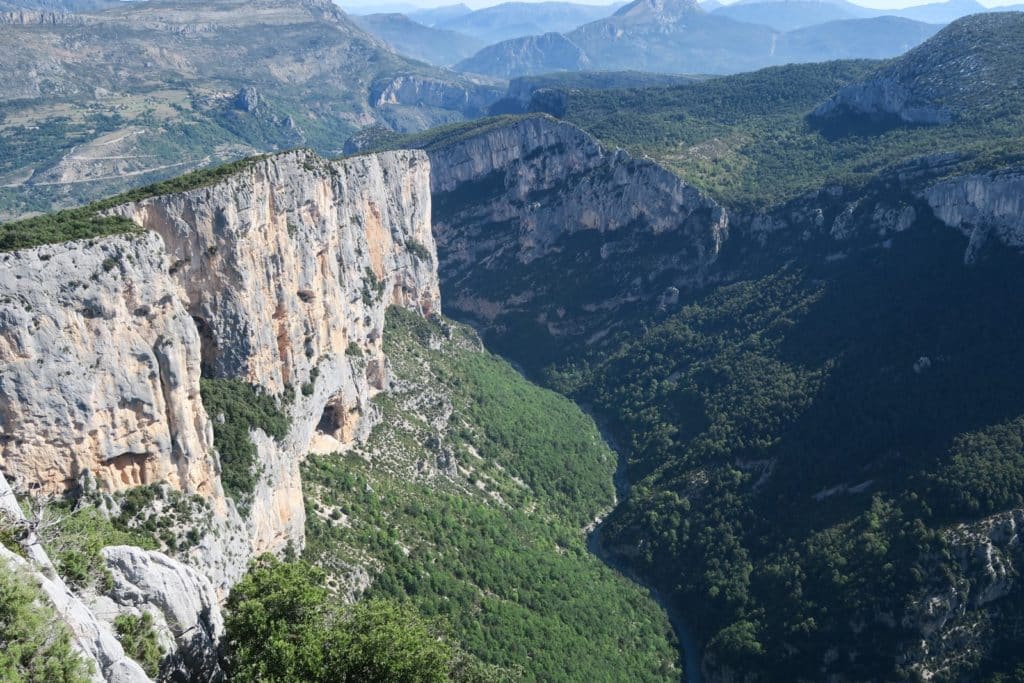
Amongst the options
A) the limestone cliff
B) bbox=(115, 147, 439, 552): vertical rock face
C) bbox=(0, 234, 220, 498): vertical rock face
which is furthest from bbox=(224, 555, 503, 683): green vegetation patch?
bbox=(115, 147, 439, 552): vertical rock face

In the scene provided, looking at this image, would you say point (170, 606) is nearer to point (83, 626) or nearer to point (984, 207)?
point (83, 626)

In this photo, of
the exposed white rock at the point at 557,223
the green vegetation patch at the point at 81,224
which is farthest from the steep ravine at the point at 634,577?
the green vegetation patch at the point at 81,224

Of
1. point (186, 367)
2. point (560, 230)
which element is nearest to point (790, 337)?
point (560, 230)

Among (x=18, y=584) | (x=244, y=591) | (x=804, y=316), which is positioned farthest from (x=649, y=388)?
(x=18, y=584)

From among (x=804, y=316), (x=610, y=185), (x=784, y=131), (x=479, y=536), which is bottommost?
(x=479, y=536)

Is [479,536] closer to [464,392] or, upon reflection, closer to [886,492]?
[464,392]

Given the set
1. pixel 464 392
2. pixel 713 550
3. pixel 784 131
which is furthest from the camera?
pixel 784 131

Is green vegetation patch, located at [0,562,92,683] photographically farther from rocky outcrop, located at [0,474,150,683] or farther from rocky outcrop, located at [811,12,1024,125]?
rocky outcrop, located at [811,12,1024,125]
